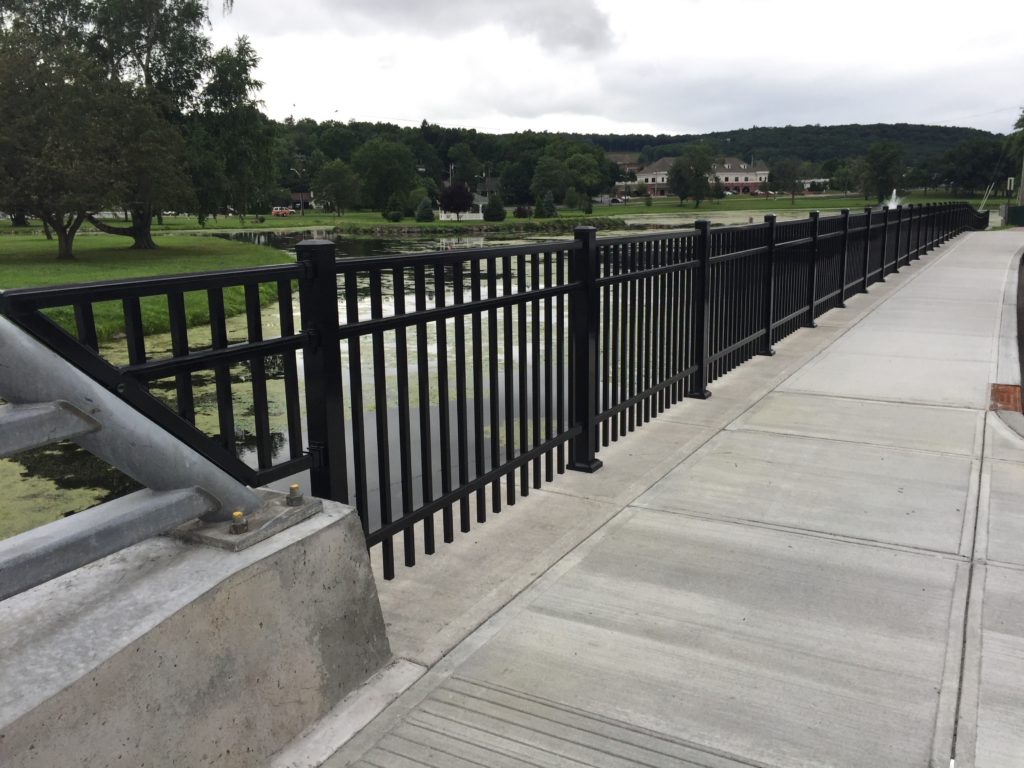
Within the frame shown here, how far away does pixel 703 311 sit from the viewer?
720 cm

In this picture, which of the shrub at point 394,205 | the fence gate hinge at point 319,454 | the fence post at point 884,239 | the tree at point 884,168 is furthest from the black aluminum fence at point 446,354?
the tree at point 884,168

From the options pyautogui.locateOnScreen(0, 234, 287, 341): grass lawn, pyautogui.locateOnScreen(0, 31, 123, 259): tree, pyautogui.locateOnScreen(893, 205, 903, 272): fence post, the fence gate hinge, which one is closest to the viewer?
the fence gate hinge

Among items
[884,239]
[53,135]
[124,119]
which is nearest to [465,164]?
[124,119]

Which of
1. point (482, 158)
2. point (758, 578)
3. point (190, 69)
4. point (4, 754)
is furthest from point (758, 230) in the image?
point (482, 158)

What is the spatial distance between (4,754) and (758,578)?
304 centimetres

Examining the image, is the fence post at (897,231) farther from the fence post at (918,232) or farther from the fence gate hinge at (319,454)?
the fence gate hinge at (319,454)

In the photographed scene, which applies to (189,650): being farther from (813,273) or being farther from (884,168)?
(884,168)

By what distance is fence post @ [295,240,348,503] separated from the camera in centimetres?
319

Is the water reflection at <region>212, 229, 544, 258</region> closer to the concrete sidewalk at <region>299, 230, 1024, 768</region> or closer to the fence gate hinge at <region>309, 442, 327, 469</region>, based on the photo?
the concrete sidewalk at <region>299, 230, 1024, 768</region>

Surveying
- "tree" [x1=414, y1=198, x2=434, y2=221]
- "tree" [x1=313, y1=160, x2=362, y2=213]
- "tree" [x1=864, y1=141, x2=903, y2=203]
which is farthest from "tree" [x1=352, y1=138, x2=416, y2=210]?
"tree" [x1=864, y1=141, x2=903, y2=203]

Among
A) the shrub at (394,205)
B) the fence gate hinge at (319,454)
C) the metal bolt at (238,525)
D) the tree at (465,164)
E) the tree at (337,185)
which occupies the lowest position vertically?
the metal bolt at (238,525)

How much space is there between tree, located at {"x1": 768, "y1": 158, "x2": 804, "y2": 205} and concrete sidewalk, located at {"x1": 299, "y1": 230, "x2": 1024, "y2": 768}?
165500mm

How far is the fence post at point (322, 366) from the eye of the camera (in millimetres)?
3191

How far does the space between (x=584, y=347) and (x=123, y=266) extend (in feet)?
102
